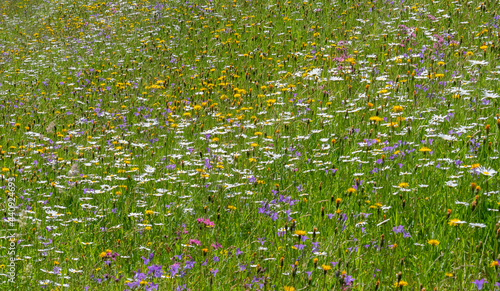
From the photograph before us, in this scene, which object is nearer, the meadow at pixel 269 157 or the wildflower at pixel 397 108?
the meadow at pixel 269 157

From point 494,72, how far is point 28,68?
31.2 ft

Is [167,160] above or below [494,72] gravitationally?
below

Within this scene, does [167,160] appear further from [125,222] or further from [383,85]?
[383,85]

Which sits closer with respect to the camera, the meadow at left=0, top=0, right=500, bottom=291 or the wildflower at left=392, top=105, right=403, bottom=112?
the meadow at left=0, top=0, right=500, bottom=291

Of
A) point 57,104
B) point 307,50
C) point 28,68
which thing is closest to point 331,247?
point 307,50

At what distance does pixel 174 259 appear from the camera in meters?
3.03

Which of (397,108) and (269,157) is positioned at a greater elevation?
(397,108)

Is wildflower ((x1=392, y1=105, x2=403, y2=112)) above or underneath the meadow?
above

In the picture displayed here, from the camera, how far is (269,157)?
168 inches

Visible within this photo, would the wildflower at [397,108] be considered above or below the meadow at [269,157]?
above

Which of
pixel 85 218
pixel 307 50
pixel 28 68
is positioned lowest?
pixel 28 68

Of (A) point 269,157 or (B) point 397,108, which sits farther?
(A) point 269,157

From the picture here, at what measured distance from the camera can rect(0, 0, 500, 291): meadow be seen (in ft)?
8.75

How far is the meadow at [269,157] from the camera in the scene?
2666 millimetres
